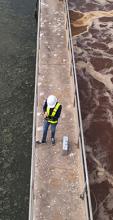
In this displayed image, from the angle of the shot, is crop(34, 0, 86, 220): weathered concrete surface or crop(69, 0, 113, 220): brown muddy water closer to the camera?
crop(34, 0, 86, 220): weathered concrete surface

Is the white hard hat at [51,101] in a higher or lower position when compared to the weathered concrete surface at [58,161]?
higher

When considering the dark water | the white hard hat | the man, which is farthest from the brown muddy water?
the white hard hat

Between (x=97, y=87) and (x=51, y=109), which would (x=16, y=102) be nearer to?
(x=97, y=87)

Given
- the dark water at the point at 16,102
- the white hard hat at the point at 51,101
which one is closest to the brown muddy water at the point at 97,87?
the dark water at the point at 16,102

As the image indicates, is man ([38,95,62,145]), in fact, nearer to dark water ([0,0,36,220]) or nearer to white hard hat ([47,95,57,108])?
white hard hat ([47,95,57,108])

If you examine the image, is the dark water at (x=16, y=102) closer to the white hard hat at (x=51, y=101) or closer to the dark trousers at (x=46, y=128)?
the dark trousers at (x=46, y=128)

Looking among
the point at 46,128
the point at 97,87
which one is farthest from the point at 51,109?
the point at 97,87

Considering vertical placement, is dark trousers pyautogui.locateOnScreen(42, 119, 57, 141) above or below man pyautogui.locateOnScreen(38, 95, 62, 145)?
below
